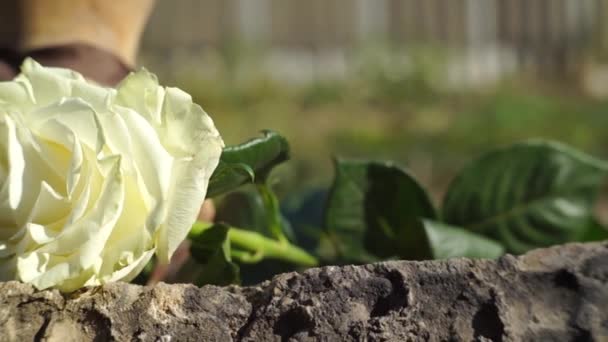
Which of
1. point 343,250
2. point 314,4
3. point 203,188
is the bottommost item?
point 314,4

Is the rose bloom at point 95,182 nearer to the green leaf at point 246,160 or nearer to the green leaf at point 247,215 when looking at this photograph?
the green leaf at point 246,160

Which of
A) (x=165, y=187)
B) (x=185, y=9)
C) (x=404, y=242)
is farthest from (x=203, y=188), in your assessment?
(x=185, y=9)

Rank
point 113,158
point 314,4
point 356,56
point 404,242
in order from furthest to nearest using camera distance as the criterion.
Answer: point 314,4
point 356,56
point 404,242
point 113,158

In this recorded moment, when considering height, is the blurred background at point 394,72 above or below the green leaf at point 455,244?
below

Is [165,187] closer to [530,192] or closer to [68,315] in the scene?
[68,315]

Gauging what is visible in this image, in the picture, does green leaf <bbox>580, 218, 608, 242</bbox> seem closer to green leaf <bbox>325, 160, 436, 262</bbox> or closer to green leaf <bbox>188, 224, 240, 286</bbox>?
green leaf <bbox>325, 160, 436, 262</bbox>

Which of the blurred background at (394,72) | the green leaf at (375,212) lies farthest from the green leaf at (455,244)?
the blurred background at (394,72)
